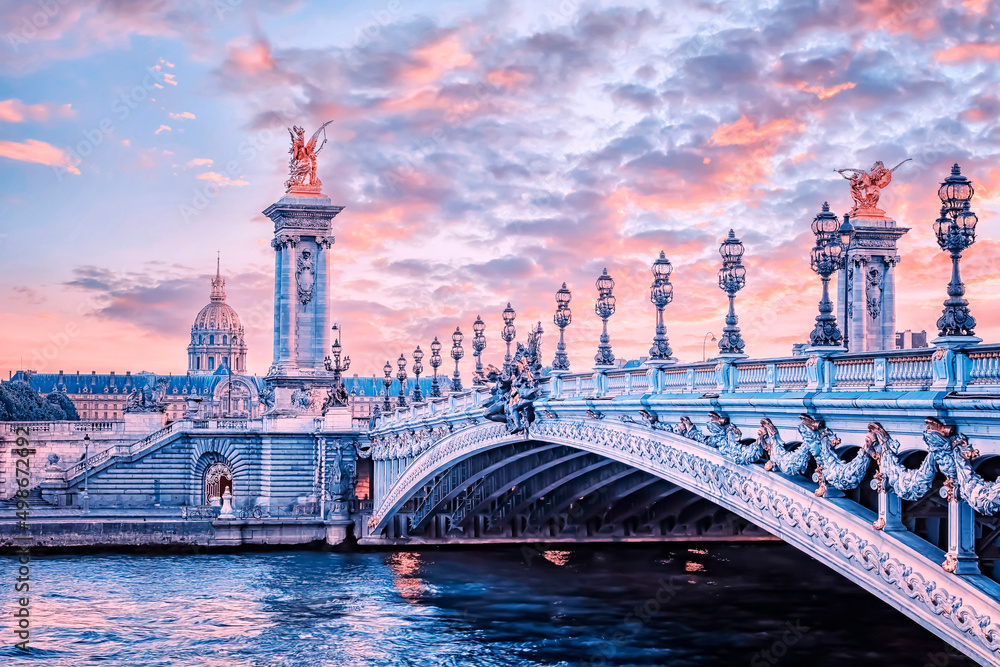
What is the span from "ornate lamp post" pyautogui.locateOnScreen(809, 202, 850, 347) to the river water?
1661 cm

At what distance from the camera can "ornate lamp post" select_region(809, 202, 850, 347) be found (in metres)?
19.1

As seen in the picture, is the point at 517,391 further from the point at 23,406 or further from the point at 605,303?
the point at 23,406

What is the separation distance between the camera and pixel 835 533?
18.6 meters

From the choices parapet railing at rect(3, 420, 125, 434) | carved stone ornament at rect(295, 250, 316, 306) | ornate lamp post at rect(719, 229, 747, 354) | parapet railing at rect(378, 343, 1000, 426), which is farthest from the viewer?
carved stone ornament at rect(295, 250, 316, 306)

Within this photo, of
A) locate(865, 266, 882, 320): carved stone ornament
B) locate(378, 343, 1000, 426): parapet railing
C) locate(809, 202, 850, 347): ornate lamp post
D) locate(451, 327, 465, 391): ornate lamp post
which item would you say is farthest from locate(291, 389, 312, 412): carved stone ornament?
locate(809, 202, 850, 347): ornate lamp post

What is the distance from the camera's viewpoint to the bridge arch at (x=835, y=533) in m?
15.6

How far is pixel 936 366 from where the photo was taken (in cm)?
1572

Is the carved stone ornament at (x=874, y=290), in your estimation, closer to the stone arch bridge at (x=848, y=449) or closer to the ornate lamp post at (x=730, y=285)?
the stone arch bridge at (x=848, y=449)

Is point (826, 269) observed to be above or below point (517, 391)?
above

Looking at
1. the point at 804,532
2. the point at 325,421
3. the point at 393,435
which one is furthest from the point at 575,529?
the point at 804,532

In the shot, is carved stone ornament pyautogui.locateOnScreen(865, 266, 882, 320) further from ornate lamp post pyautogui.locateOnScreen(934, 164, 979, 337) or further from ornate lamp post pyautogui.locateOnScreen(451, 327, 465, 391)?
ornate lamp post pyautogui.locateOnScreen(934, 164, 979, 337)

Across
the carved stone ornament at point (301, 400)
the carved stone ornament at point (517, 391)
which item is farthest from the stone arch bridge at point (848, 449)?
the carved stone ornament at point (301, 400)

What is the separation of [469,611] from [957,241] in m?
29.8

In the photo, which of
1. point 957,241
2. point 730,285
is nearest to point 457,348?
point 730,285
